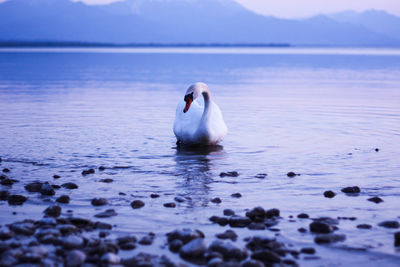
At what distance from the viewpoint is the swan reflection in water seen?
1095 centimetres

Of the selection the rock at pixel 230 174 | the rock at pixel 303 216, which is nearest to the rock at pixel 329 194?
the rock at pixel 303 216

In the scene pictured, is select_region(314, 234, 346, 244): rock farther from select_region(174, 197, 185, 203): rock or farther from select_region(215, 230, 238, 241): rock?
select_region(174, 197, 185, 203): rock

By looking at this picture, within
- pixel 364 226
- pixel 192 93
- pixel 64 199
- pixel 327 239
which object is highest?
pixel 192 93

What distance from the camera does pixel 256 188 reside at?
37.7 ft

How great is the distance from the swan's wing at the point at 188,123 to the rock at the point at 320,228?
7.31m

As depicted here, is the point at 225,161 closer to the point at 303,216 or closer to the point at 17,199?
the point at 303,216

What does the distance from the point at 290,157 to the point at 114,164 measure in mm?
4257

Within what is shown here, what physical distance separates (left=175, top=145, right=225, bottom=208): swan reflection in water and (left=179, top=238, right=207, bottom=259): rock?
2.35 meters

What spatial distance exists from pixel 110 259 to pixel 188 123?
8.96 metres

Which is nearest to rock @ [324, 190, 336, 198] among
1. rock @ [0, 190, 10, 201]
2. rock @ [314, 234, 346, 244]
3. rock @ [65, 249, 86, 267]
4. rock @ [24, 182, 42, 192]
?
rock @ [314, 234, 346, 244]

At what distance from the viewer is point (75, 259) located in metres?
7.32

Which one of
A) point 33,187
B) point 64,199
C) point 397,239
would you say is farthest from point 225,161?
point 397,239

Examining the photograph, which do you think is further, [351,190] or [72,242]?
[351,190]

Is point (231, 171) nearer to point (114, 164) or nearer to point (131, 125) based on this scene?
point (114, 164)
